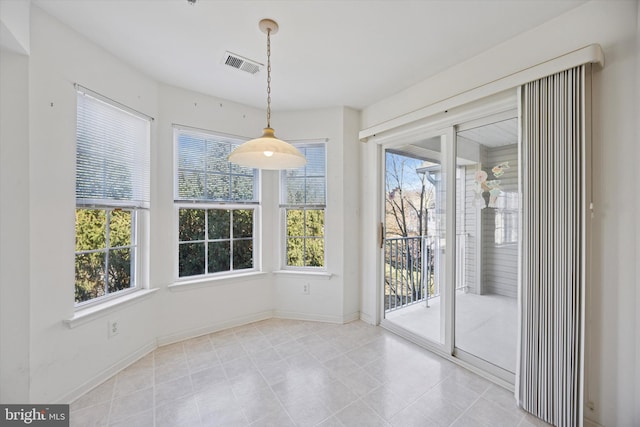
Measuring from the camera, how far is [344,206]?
3184mm

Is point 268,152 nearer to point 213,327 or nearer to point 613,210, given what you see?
point 613,210

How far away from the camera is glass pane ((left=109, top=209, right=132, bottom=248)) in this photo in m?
2.28

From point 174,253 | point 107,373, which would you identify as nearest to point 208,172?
point 174,253

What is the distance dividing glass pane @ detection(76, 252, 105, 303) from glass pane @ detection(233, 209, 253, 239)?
1290mm

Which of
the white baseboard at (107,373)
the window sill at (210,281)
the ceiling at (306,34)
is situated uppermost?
the ceiling at (306,34)

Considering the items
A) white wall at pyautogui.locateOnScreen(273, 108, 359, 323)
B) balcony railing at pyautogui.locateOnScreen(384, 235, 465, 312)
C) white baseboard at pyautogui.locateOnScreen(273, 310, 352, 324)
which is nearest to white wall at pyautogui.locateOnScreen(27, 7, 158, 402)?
white baseboard at pyautogui.locateOnScreen(273, 310, 352, 324)

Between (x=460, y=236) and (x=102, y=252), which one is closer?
(x=102, y=252)

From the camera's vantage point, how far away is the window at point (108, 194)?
6.65 feet

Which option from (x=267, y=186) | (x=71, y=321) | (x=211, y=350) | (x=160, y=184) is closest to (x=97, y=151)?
(x=160, y=184)

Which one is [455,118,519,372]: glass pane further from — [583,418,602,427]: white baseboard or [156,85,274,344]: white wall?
[156,85,274,344]: white wall

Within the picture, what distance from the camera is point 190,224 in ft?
9.42

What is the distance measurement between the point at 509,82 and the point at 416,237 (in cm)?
162

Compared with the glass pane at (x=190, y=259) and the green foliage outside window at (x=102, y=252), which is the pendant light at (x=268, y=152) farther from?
the glass pane at (x=190, y=259)

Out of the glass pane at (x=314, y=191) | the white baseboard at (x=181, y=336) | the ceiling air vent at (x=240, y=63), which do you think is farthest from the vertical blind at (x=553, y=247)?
the ceiling air vent at (x=240, y=63)
